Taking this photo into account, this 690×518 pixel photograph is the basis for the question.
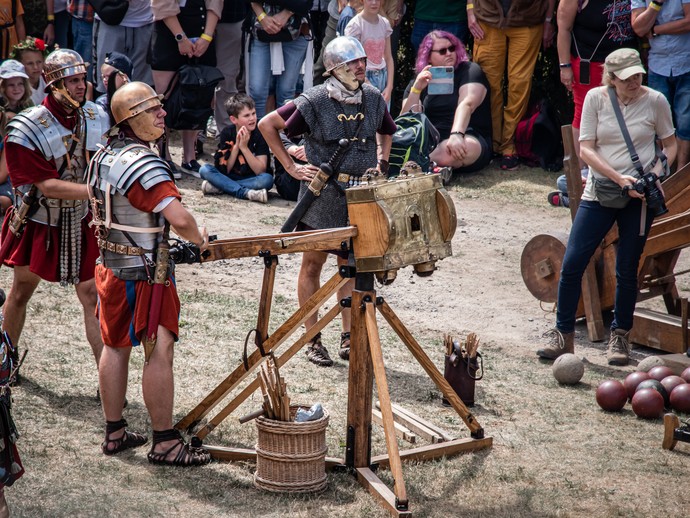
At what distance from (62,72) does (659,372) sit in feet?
12.9

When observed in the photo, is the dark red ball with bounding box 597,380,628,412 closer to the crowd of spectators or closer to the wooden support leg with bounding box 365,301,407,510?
the wooden support leg with bounding box 365,301,407,510

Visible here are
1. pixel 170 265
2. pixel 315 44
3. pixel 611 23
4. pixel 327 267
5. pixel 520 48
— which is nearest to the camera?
pixel 170 265

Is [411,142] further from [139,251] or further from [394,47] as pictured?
[139,251]

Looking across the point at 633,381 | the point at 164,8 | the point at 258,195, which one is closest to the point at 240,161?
the point at 258,195

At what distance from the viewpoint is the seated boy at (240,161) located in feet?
32.4

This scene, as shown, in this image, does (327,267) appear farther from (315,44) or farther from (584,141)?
(315,44)

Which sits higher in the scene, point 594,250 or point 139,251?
point 139,251

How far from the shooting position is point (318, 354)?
6.54 m

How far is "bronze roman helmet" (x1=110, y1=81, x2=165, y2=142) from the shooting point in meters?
4.70

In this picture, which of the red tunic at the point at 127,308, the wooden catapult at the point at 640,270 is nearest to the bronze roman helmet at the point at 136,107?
the red tunic at the point at 127,308

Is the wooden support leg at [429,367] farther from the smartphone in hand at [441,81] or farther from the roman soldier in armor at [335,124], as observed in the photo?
the smartphone in hand at [441,81]

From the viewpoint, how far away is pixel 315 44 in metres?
12.5

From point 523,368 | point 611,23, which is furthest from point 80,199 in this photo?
point 611,23

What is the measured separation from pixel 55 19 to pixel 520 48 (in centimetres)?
527
